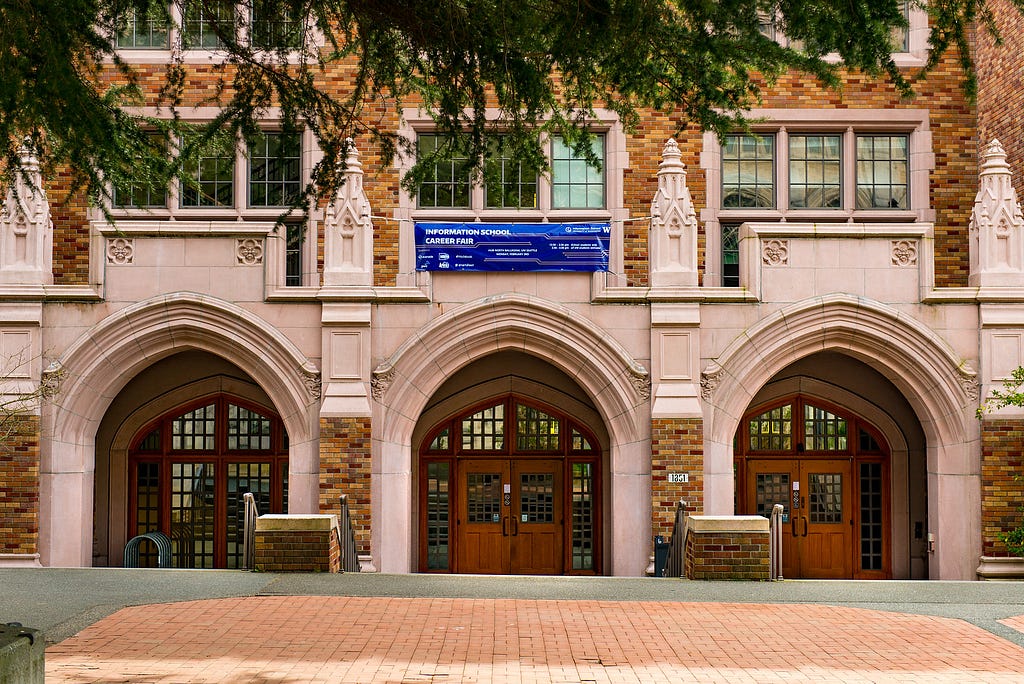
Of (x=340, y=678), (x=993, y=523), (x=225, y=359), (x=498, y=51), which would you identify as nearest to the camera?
(x=340, y=678)

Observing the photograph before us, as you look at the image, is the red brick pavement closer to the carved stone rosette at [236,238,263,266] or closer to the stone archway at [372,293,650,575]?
the stone archway at [372,293,650,575]

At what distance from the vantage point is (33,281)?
14508 millimetres

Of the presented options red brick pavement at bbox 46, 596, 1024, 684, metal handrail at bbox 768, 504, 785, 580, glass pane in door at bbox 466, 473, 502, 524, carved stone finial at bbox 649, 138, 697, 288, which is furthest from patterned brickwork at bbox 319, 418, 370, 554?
metal handrail at bbox 768, 504, 785, 580

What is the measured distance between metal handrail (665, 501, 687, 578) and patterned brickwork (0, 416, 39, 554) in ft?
25.9

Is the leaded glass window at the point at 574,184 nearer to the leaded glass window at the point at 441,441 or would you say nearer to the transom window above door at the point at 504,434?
the transom window above door at the point at 504,434

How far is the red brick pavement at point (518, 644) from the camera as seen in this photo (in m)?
7.42

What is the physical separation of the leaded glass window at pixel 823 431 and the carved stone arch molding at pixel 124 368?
712 centimetres

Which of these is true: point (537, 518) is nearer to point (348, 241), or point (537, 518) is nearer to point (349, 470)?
point (349, 470)

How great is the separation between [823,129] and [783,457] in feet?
15.9

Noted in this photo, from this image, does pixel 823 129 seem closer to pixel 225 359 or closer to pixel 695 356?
pixel 695 356

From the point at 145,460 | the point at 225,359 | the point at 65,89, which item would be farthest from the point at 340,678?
the point at 145,460

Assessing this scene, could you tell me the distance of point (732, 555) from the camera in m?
12.0

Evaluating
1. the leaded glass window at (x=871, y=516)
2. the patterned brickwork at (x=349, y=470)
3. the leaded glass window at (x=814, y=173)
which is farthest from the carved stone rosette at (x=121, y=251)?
the leaded glass window at (x=871, y=516)

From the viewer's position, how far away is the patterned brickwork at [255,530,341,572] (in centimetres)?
1206
